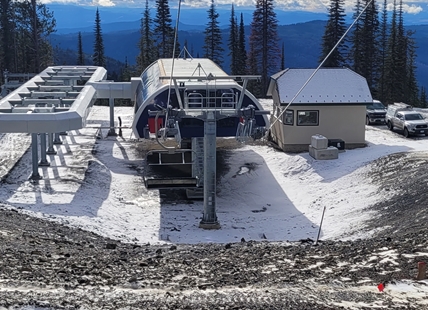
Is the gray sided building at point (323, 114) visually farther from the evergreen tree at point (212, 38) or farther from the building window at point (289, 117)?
the evergreen tree at point (212, 38)

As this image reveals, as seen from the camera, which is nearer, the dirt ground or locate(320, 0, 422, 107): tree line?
the dirt ground

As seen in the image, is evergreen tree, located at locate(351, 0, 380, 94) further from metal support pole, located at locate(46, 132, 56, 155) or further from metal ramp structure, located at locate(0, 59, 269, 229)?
metal support pole, located at locate(46, 132, 56, 155)

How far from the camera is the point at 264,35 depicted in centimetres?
6203

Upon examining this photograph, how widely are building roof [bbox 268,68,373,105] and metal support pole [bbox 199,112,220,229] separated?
9.89 meters

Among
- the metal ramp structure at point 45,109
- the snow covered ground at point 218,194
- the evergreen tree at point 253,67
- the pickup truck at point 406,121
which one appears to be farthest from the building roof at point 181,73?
the evergreen tree at point 253,67

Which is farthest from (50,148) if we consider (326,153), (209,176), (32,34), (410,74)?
(410,74)

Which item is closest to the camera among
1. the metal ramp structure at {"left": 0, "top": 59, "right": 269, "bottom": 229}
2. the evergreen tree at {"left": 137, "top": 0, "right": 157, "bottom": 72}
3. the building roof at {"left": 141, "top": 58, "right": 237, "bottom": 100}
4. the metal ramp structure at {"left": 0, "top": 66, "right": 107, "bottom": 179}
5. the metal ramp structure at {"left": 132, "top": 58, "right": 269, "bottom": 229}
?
the metal ramp structure at {"left": 132, "top": 58, "right": 269, "bottom": 229}

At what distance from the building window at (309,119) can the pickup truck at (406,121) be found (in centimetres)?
662

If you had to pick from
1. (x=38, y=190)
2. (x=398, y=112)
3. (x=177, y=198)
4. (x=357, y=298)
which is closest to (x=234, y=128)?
(x=177, y=198)

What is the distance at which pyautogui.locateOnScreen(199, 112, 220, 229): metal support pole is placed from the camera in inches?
690

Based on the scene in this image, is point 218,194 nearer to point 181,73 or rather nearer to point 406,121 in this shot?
point 181,73

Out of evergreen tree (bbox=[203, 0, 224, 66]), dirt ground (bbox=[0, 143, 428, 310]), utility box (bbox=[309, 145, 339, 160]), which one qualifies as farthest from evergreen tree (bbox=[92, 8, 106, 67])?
dirt ground (bbox=[0, 143, 428, 310])

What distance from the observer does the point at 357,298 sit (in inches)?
356

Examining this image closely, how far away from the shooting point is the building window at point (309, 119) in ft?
89.1
